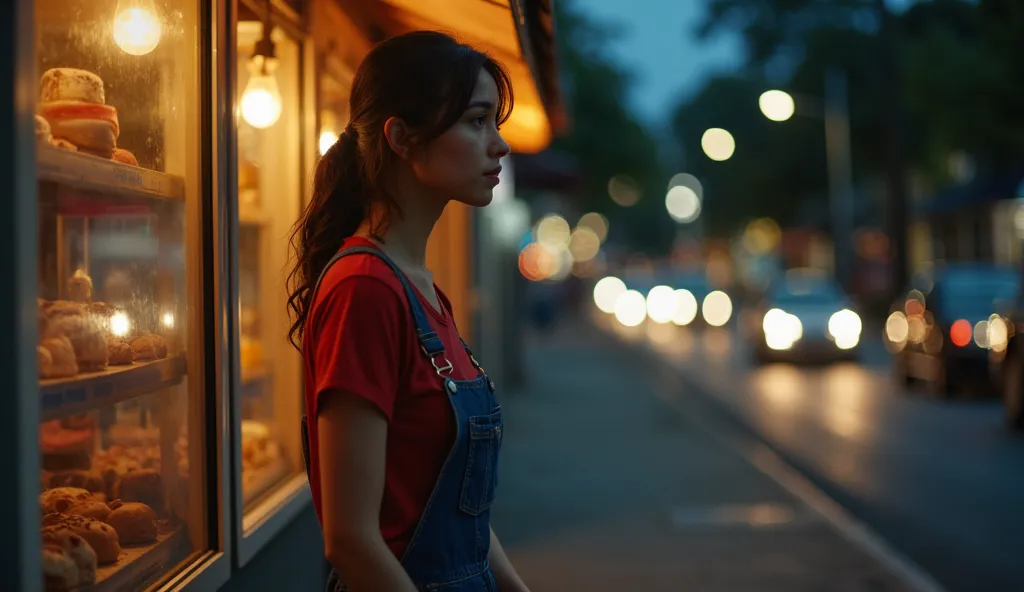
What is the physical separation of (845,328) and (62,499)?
22128mm

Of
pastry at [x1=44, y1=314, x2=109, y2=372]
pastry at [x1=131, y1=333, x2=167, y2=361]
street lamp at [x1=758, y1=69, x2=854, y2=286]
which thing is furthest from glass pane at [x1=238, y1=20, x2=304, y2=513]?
street lamp at [x1=758, y1=69, x2=854, y2=286]

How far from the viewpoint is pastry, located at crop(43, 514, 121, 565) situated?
3.18 metres

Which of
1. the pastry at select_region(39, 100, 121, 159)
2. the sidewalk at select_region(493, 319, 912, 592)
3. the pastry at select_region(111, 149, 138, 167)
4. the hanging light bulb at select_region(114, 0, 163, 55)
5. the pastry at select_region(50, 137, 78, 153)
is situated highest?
the hanging light bulb at select_region(114, 0, 163, 55)

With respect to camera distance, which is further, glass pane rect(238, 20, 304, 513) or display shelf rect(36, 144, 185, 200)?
glass pane rect(238, 20, 304, 513)

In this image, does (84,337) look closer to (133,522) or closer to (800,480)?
(133,522)

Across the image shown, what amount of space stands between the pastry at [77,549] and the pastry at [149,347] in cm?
57

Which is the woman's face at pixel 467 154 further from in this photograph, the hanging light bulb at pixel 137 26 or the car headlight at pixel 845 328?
the car headlight at pixel 845 328

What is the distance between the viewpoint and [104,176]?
10.7ft

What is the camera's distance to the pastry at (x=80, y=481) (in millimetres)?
3416

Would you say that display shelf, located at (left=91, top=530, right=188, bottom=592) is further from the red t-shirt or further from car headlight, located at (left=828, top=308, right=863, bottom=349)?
car headlight, located at (left=828, top=308, right=863, bottom=349)

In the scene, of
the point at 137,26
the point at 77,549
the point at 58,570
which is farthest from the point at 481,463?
the point at 137,26

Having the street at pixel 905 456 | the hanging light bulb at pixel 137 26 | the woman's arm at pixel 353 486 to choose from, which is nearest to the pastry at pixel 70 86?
the hanging light bulb at pixel 137 26

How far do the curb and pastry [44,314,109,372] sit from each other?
4964 mm

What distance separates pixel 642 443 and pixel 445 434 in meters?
11.7
